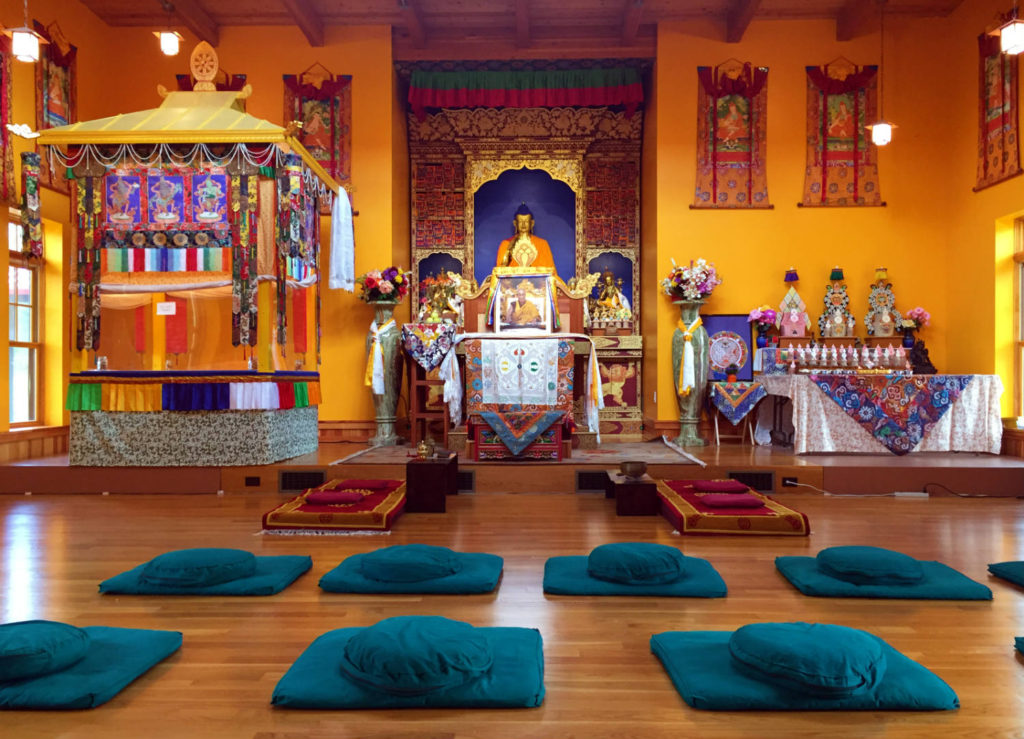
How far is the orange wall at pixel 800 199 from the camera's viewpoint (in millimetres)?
8242

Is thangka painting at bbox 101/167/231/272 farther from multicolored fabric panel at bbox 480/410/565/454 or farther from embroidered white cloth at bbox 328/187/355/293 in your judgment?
multicolored fabric panel at bbox 480/410/565/454

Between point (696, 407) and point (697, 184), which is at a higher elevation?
point (697, 184)

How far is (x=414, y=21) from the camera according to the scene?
818cm

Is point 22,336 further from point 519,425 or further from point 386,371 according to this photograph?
point 519,425

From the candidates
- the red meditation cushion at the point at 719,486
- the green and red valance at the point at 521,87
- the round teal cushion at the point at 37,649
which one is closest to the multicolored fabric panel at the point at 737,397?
the red meditation cushion at the point at 719,486

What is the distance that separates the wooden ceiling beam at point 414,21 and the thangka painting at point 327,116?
921 mm

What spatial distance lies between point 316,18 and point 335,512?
247 inches

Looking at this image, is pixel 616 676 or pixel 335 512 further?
pixel 335 512

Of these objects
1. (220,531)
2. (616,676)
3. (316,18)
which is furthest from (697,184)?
(616,676)

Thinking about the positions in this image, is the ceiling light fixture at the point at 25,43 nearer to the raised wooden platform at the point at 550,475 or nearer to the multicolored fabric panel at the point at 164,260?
the multicolored fabric panel at the point at 164,260

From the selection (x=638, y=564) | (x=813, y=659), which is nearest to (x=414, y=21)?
(x=638, y=564)

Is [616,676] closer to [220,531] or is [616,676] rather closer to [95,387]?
[220,531]

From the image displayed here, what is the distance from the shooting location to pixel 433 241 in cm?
955

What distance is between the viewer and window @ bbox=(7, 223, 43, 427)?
693 cm
